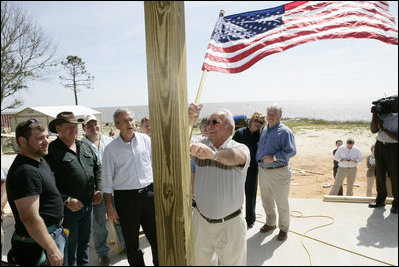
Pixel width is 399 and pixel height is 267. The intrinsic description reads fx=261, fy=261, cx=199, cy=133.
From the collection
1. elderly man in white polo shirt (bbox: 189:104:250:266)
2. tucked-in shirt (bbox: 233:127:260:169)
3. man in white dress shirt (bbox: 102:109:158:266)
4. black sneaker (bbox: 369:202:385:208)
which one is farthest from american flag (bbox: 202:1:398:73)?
black sneaker (bbox: 369:202:385:208)

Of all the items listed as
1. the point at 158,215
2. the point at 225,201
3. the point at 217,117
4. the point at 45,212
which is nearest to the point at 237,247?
the point at 225,201

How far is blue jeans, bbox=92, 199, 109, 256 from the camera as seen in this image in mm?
3382

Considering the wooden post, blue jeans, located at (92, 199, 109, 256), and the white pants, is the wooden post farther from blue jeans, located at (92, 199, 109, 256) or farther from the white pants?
blue jeans, located at (92, 199, 109, 256)

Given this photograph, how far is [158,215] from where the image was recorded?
4.30 feet

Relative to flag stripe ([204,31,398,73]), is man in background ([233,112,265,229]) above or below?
below

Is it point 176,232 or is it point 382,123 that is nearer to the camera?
point 176,232

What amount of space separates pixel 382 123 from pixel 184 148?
2.11 m

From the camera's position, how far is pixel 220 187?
93.3 inches

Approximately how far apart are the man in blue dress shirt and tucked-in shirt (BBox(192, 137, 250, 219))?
4.93 ft

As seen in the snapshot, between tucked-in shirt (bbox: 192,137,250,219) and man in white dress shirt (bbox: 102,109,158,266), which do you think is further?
man in white dress shirt (bbox: 102,109,158,266)

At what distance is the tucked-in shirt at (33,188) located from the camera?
1951mm

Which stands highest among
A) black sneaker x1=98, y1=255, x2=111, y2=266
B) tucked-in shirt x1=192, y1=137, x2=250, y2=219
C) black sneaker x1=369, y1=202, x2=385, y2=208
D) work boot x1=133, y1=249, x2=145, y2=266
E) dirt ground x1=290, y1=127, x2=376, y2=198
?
tucked-in shirt x1=192, y1=137, x2=250, y2=219

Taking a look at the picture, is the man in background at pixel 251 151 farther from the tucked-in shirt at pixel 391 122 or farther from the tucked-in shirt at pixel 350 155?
the tucked-in shirt at pixel 350 155

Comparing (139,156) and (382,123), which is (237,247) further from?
(382,123)
